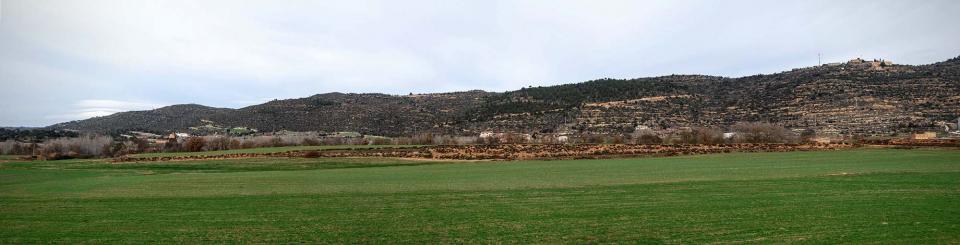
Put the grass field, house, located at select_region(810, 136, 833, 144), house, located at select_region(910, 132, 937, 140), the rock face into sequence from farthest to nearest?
the rock face → house, located at select_region(810, 136, 833, 144) → house, located at select_region(910, 132, 937, 140) → the grass field

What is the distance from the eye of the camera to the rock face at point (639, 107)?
7900 cm

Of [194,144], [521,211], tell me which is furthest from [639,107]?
[521,211]

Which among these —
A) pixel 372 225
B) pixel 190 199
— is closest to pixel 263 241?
pixel 372 225

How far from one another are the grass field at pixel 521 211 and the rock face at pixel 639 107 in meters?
60.1

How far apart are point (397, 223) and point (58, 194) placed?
54.0ft

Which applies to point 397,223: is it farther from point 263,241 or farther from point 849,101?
point 849,101

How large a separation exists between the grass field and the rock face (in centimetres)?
6015

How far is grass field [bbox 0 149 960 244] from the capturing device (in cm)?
1276

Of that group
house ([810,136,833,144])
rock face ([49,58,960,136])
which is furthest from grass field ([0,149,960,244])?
rock face ([49,58,960,136])

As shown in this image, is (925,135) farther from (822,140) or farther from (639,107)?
(639,107)

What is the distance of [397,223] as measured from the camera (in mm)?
14930

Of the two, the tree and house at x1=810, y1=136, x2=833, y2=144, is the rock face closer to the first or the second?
house at x1=810, y1=136, x2=833, y2=144

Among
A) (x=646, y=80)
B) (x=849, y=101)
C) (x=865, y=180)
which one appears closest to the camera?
(x=865, y=180)

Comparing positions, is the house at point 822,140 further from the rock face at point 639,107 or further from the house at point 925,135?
the rock face at point 639,107
